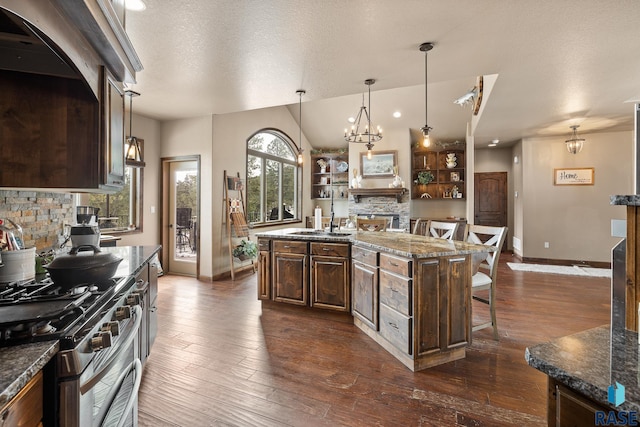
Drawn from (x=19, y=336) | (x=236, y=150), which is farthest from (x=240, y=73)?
(x=19, y=336)

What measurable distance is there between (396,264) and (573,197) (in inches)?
245

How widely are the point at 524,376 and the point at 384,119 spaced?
20.4ft

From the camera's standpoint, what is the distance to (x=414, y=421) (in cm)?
181

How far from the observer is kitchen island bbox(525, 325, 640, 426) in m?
0.64

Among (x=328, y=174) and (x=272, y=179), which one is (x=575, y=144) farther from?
(x=272, y=179)

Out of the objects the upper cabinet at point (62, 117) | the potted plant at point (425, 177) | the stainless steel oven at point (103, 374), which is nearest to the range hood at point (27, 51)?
the upper cabinet at point (62, 117)

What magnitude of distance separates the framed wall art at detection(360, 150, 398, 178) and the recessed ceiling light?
6059 millimetres

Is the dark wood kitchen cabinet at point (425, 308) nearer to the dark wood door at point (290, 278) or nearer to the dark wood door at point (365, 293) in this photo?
the dark wood door at point (365, 293)

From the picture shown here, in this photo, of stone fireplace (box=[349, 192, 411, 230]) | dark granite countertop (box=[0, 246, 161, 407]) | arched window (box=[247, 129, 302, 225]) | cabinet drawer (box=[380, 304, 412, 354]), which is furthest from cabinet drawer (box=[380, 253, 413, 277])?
stone fireplace (box=[349, 192, 411, 230])

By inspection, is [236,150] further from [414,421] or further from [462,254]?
[414,421]

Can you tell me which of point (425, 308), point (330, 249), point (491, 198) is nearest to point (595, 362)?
point (425, 308)

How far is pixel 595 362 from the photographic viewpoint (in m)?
0.74

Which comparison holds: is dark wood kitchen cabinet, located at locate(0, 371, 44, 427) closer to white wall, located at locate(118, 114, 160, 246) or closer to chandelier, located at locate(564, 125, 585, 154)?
white wall, located at locate(118, 114, 160, 246)

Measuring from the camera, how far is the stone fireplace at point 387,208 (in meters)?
7.61
